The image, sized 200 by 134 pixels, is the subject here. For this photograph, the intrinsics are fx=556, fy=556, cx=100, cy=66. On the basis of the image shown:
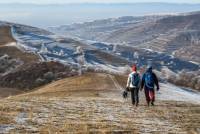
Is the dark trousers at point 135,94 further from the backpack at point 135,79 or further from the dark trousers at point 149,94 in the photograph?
the dark trousers at point 149,94

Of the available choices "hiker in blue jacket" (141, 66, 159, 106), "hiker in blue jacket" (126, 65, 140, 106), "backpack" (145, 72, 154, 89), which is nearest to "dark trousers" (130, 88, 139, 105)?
"hiker in blue jacket" (126, 65, 140, 106)

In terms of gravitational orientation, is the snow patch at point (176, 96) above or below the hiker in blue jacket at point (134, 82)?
below

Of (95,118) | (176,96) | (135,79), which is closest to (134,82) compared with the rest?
(135,79)

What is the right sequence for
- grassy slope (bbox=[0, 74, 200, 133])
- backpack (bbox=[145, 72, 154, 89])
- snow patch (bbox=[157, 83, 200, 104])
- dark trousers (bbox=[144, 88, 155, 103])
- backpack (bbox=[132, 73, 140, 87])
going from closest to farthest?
grassy slope (bbox=[0, 74, 200, 133]), backpack (bbox=[132, 73, 140, 87]), backpack (bbox=[145, 72, 154, 89]), dark trousers (bbox=[144, 88, 155, 103]), snow patch (bbox=[157, 83, 200, 104])

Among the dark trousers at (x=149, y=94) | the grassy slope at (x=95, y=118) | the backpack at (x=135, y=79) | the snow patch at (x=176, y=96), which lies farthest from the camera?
the snow patch at (x=176, y=96)

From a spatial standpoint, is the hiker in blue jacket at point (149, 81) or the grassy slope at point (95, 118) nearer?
the grassy slope at point (95, 118)

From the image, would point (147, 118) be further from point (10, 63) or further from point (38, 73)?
point (10, 63)

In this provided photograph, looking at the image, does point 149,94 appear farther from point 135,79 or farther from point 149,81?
point 135,79

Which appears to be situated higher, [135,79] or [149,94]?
[135,79]

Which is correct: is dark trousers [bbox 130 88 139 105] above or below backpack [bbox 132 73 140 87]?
below

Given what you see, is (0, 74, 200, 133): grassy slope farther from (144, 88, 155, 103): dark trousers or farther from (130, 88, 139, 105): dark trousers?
(144, 88, 155, 103): dark trousers

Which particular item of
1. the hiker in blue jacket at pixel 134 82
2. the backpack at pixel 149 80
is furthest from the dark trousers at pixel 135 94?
the backpack at pixel 149 80

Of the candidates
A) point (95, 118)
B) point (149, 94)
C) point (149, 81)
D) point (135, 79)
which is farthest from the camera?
point (149, 94)

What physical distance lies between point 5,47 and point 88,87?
6120 cm
